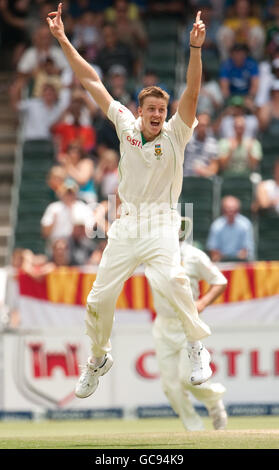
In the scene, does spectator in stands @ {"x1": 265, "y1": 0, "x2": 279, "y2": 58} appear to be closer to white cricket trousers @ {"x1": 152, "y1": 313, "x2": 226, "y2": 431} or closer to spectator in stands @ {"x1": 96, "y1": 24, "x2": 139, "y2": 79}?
spectator in stands @ {"x1": 96, "y1": 24, "x2": 139, "y2": 79}

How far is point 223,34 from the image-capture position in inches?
784

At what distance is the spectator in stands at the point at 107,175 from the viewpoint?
17516 millimetres

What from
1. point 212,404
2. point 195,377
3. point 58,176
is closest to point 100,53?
point 58,176

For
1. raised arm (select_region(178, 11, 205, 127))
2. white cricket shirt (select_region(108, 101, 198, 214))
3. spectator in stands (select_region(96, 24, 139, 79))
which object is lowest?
white cricket shirt (select_region(108, 101, 198, 214))

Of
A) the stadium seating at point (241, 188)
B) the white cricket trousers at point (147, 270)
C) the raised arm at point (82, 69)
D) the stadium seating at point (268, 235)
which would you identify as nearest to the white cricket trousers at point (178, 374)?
the white cricket trousers at point (147, 270)

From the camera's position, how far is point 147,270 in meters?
→ 9.43

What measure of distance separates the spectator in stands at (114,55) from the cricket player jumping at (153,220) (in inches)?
420

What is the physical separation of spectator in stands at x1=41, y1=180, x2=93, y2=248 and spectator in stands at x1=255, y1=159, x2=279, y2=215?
2.63 meters

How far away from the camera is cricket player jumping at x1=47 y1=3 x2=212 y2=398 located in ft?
30.3

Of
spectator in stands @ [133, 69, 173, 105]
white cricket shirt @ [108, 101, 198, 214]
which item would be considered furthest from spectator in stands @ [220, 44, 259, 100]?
white cricket shirt @ [108, 101, 198, 214]

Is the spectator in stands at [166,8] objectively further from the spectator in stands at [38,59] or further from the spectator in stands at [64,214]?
the spectator in stands at [64,214]

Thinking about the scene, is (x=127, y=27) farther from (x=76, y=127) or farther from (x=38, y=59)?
(x=76, y=127)

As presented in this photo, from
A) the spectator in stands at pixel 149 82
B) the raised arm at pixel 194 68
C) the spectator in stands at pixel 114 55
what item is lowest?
the raised arm at pixel 194 68

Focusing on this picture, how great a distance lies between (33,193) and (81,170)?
51.1 inches
